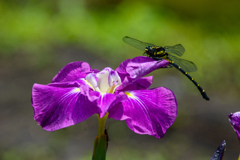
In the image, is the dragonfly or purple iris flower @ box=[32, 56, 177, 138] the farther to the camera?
the dragonfly

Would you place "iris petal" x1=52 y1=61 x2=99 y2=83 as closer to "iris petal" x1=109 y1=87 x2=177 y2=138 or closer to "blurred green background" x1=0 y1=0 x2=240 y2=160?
"iris petal" x1=109 y1=87 x2=177 y2=138

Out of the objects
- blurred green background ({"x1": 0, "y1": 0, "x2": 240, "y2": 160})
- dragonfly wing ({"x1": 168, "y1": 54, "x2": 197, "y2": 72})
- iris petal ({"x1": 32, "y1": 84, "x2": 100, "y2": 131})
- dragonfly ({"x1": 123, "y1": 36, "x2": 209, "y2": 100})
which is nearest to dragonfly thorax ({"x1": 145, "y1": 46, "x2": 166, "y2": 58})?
dragonfly ({"x1": 123, "y1": 36, "x2": 209, "y2": 100})

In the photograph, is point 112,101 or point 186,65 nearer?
point 112,101

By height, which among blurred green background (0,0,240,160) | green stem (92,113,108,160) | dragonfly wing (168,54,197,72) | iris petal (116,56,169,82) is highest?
iris petal (116,56,169,82)

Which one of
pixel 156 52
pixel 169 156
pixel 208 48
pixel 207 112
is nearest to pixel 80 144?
pixel 169 156

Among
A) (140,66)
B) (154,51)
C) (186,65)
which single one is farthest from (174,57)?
(140,66)

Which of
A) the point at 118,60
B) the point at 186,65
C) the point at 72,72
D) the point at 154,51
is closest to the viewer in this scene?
the point at 72,72

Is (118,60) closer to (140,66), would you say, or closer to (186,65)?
(186,65)
